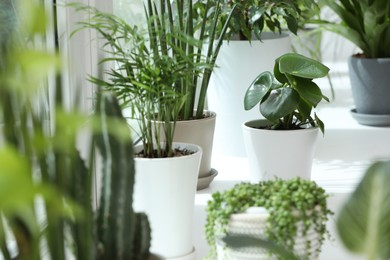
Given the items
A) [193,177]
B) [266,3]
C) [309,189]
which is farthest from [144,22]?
[309,189]

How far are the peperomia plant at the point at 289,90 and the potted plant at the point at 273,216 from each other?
0.82 m

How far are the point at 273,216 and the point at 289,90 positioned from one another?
1007mm

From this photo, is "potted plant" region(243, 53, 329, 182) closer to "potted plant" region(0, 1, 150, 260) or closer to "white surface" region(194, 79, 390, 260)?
"white surface" region(194, 79, 390, 260)

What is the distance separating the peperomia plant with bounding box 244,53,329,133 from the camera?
250 centimetres

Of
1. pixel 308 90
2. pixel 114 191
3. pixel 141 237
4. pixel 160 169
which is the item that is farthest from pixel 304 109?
pixel 114 191

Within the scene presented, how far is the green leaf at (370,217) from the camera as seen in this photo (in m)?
1.13

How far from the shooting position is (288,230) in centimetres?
162

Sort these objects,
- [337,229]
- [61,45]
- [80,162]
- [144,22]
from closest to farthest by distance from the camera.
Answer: [337,229]
[80,162]
[61,45]
[144,22]

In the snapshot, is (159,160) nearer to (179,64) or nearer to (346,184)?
(179,64)

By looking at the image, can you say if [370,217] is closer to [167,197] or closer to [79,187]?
[79,187]

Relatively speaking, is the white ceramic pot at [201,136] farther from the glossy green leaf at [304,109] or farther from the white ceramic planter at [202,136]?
the glossy green leaf at [304,109]

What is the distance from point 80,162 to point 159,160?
76 cm

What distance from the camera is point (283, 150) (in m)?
2.63

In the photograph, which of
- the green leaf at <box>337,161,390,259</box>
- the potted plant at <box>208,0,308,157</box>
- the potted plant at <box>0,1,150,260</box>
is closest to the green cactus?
the potted plant at <box>0,1,150,260</box>
